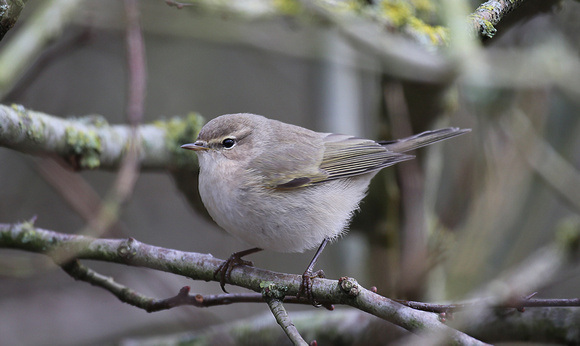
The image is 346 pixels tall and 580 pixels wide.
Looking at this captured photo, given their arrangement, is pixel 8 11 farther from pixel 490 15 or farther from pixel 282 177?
pixel 490 15

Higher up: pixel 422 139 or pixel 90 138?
pixel 422 139

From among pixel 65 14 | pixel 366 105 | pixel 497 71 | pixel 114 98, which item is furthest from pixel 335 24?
pixel 114 98

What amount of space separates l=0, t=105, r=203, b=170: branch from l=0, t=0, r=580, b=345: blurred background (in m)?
0.31

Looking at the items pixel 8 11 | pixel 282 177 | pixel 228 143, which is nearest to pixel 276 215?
pixel 282 177

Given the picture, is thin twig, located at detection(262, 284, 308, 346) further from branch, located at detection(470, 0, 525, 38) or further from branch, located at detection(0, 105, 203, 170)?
branch, located at detection(0, 105, 203, 170)

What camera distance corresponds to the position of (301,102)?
888 centimetres

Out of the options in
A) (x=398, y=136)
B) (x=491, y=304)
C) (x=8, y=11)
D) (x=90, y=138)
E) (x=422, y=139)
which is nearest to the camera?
(x=8, y=11)

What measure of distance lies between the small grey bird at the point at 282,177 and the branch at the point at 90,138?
0.71 m

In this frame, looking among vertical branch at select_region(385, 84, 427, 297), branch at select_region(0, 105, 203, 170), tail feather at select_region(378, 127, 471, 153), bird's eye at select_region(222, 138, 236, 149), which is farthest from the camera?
vertical branch at select_region(385, 84, 427, 297)

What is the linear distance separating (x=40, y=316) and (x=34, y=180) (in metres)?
1.83

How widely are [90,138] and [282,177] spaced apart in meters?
1.42

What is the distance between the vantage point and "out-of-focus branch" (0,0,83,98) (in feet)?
10.9

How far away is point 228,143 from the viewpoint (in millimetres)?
3986

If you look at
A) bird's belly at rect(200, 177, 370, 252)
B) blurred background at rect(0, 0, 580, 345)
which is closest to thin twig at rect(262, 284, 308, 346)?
bird's belly at rect(200, 177, 370, 252)
